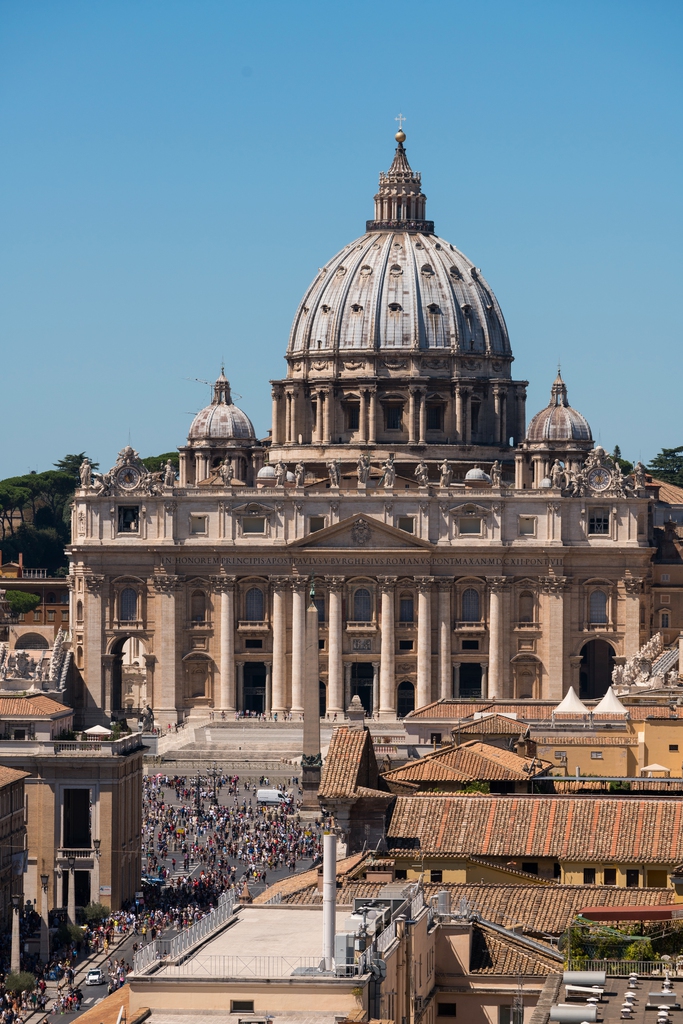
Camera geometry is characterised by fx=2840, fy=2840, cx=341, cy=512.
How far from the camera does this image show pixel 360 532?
146 meters

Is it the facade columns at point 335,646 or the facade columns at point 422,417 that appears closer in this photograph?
the facade columns at point 335,646

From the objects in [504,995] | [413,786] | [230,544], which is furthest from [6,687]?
[504,995]

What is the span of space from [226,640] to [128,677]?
7194 mm

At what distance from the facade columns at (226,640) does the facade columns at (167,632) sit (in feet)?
7.53

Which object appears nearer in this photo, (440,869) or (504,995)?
(504,995)

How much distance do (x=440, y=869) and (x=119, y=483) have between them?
10527cm

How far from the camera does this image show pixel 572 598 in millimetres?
147125

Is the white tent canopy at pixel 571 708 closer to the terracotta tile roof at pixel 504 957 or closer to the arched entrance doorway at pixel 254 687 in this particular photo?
the terracotta tile roof at pixel 504 957

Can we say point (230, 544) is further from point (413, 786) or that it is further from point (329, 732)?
point (413, 786)

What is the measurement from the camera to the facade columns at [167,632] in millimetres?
146625

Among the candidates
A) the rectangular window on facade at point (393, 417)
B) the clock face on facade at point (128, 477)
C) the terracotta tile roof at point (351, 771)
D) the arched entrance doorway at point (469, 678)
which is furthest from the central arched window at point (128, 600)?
the terracotta tile roof at point (351, 771)

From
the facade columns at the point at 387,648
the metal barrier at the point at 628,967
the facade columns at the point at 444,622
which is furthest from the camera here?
the facade columns at the point at 444,622

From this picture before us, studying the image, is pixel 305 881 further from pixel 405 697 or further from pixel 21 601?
pixel 21 601

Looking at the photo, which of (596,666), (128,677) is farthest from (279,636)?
(596,666)
